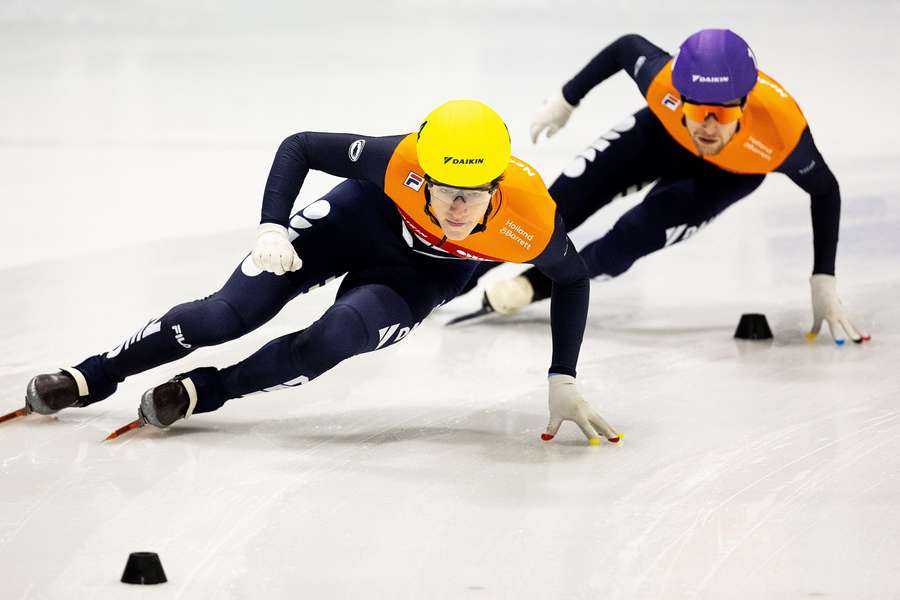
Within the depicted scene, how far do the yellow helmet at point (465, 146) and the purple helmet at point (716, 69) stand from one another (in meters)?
1.34

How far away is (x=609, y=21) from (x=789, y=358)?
5.07m

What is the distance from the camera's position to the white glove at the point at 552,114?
18.1ft

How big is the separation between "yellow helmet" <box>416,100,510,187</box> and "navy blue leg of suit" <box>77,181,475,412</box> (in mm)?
470

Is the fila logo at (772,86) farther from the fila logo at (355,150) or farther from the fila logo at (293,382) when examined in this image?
the fila logo at (293,382)

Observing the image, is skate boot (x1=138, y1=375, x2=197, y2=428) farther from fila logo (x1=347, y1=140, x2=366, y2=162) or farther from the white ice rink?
fila logo (x1=347, y1=140, x2=366, y2=162)

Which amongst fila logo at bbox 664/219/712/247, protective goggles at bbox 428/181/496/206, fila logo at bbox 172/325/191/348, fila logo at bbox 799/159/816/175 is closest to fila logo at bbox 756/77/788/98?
fila logo at bbox 799/159/816/175

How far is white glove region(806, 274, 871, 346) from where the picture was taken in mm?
5051

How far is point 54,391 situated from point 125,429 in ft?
0.75

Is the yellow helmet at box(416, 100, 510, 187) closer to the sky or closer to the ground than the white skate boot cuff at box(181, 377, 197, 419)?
closer to the sky

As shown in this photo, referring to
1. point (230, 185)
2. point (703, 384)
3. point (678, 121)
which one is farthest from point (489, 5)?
point (703, 384)

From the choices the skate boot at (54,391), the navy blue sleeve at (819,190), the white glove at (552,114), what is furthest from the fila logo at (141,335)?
the navy blue sleeve at (819,190)

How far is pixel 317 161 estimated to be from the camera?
3.87 m

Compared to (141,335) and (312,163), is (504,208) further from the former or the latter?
(141,335)

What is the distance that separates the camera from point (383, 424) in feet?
13.4
